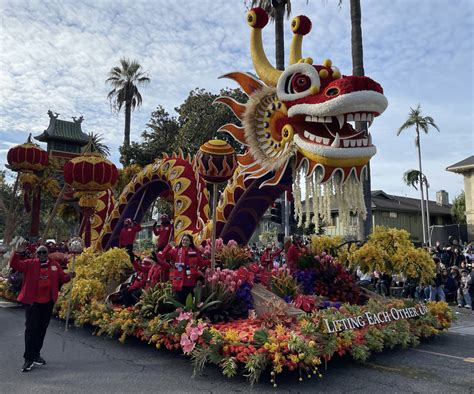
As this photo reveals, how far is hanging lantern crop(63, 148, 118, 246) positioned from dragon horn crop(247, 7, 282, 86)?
5829 mm

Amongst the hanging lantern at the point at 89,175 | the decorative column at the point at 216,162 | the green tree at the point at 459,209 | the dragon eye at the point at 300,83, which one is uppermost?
the green tree at the point at 459,209

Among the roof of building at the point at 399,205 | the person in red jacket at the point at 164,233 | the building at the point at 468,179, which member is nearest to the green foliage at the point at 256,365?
the person in red jacket at the point at 164,233

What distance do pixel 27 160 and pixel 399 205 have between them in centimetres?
2720

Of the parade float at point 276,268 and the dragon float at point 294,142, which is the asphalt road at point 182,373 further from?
the dragon float at point 294,142

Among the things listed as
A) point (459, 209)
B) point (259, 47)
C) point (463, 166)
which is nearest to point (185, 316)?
point (259, 47)

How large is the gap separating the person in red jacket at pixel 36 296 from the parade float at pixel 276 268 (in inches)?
34.0

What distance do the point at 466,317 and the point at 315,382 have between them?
21.9ft

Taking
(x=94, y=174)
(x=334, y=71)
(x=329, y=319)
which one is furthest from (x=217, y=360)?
(x=94, y=174)

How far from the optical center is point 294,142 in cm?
732

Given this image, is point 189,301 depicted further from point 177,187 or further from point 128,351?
point 177,187

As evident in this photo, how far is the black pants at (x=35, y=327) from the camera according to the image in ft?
17.8

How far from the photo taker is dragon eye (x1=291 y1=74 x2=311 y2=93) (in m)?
7.22

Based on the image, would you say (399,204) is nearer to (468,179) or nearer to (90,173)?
(468,179)

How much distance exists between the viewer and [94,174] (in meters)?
12.0
